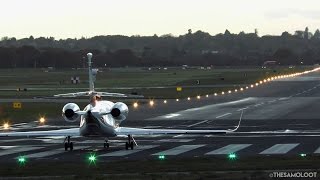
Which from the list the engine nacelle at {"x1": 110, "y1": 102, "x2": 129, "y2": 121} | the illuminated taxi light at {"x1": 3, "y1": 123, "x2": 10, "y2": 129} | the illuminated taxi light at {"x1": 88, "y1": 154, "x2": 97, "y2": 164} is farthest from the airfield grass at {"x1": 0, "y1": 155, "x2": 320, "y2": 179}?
the illuminated taxi light at {"x1": 3, "y1": 123, "x2": 10, "y2": 129}

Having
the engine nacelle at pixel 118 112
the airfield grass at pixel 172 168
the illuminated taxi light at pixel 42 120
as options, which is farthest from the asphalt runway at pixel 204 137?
the airfield grass at pixel 172 168

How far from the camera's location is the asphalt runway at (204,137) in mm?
37500

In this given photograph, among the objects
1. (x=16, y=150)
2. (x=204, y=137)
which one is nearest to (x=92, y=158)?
(x=16, y=150)

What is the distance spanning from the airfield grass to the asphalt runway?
8.64 feet

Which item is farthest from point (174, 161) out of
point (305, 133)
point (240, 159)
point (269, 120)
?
point (269, 120)

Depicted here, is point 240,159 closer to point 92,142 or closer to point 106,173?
point 106,173

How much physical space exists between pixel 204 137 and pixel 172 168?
17386 mm

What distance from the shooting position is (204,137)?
4691 cm

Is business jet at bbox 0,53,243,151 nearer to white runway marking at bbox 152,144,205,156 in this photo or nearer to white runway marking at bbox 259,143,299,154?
white runway marking at bbox 152,144,205,156

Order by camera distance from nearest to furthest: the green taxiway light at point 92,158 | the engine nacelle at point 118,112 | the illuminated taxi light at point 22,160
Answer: the illuminated taxi light at point 22,160, the green taxiway light at point 92,158, the engine nacelle at point 118,112

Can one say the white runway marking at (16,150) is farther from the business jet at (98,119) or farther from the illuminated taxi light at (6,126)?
the illuminated taxi light at (6,126)

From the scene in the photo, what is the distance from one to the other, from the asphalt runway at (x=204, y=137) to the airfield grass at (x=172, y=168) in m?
2.63

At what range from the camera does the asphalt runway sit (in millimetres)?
37500

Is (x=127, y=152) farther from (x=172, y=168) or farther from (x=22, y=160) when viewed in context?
(x=172, y=168)
